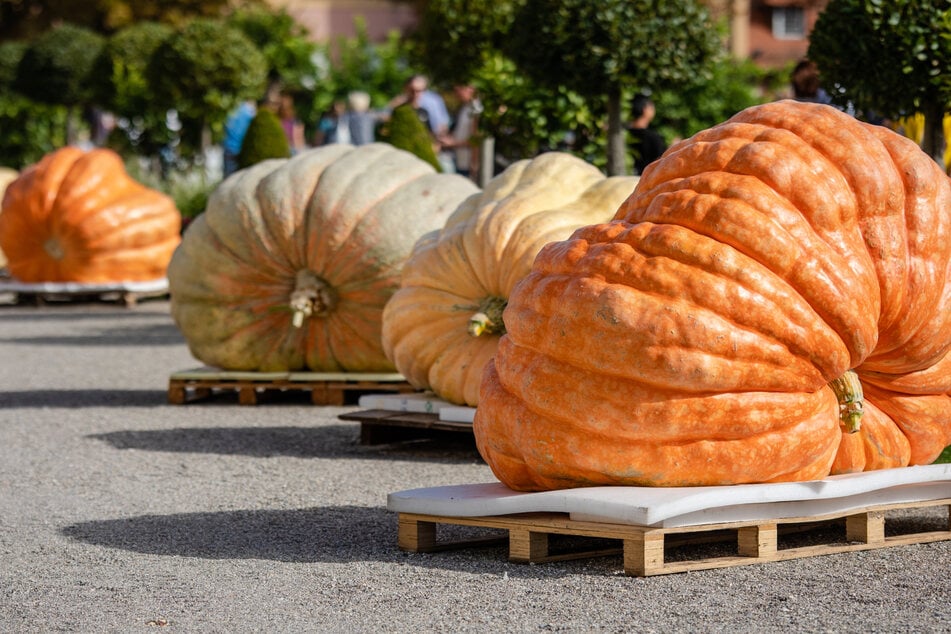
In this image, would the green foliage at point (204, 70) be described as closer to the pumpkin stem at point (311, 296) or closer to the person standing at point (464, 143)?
the person standing at point (464, 143)

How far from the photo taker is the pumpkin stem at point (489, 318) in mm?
5711

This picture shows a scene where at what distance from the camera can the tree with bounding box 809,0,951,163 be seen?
722 centimetres

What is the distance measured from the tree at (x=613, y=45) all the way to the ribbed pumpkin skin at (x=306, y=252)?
85.2 inches

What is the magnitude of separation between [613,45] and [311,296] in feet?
Answer: 10.8

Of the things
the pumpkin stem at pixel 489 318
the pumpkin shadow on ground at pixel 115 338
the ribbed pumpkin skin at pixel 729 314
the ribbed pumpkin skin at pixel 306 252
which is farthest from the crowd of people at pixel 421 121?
the ribbed pumpkin skin at pixel 729 314

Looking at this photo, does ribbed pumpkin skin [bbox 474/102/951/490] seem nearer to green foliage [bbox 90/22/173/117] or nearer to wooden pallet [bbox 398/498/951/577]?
wooden pallet [bbox 398/498/951/577]

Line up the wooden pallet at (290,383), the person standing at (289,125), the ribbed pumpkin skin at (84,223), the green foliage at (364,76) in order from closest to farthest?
the wooden pallet at (290,383) < the ribbed pumpkin skin at (84,223) < the person standing at (289,125) < the green foliage at (364,76)

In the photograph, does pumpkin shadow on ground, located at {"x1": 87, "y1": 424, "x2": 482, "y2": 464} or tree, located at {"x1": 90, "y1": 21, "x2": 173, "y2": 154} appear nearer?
pumpkin shadow on ground, located at {"x1": 87, "y1": 424, "x2": 482, "y2": 464}

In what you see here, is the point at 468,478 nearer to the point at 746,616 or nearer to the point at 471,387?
the point at 471,387

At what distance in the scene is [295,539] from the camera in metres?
4.42

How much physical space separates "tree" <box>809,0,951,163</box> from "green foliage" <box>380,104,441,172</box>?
3.97 metres

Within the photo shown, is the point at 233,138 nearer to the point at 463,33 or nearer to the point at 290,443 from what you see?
the point at 463,33

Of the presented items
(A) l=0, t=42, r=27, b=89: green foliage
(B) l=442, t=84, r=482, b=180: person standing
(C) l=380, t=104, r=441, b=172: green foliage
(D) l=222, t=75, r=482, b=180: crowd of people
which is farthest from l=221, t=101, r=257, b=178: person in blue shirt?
(A) l=0, t=42, r=27, b=89: green foliage

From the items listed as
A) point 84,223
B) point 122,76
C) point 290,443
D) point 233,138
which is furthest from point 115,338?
point 122,76
